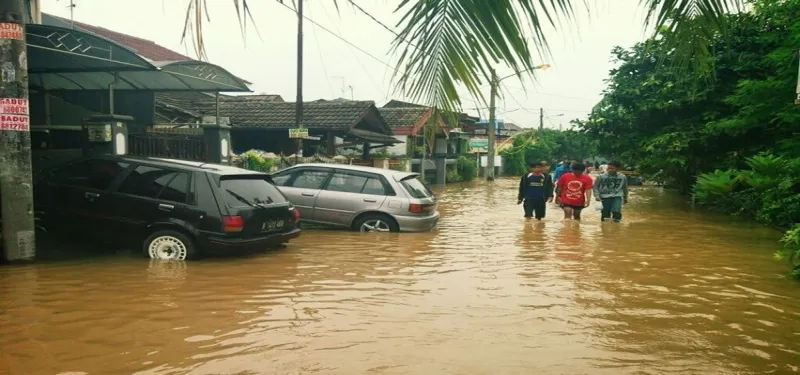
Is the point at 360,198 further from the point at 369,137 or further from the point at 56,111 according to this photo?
the point at 369,137

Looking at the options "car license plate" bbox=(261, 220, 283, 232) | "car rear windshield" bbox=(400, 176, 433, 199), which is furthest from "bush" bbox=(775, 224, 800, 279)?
"car license plate" bbox=(261, 220, 283, 232)

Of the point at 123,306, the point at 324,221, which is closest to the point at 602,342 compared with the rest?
the point at 123,306

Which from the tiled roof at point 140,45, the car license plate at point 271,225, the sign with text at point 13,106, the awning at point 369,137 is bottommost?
the car license plate at point 271,225

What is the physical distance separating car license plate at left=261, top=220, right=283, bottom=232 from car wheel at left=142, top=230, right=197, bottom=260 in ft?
3.18

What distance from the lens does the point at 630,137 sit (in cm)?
2047

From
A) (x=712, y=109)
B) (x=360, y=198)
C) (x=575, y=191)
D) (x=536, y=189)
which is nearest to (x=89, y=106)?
(x=360, y=198)

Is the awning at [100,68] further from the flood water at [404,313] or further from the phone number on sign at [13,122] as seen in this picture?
the flood water at [404,313]

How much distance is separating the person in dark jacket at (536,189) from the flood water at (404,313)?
144 inches

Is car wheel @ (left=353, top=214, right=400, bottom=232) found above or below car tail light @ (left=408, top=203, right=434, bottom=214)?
below

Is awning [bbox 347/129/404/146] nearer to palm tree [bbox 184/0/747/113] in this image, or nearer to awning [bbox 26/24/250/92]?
awning [bbox 26/24/250/92]

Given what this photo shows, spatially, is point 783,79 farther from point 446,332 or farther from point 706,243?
point 446,332

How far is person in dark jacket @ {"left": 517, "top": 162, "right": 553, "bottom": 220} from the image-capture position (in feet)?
45.3

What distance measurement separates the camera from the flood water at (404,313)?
183 inches

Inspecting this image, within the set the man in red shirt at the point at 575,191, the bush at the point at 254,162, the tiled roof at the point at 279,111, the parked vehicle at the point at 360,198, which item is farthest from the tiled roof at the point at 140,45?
the man in red shirt at the point at 575,191
